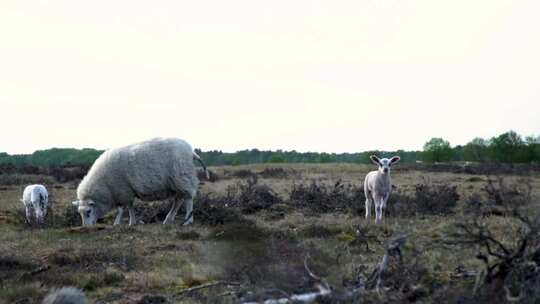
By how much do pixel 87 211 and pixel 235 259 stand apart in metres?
7.64

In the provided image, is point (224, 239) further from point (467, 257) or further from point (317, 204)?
point (317, 204)

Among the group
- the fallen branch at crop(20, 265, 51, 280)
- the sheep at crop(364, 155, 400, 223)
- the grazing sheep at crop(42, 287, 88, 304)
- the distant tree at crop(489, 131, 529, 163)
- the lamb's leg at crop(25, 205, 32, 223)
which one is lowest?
the fallen branch at crop(20, 265, 51, 280)

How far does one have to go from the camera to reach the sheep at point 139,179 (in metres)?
15.7

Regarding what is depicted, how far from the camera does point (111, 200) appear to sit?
632 inches

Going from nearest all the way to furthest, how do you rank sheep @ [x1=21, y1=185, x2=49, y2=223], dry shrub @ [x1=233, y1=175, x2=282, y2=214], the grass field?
1. the grass field
2. sheep @ [x1=21, y1=185, x2=49, y2=223]
3. dry shrub @ [x1=233, y1=175, x2=282, y2=214]

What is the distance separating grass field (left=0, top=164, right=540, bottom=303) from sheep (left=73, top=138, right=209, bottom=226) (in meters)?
0.74

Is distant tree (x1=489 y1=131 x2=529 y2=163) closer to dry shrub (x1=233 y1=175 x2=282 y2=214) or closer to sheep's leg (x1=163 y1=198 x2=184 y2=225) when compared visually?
dry shrub (x1=233 y1=175 x2=282 y2=214)

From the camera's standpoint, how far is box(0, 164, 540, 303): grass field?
267 inches

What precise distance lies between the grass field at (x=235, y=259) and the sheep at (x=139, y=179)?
74 centimetres

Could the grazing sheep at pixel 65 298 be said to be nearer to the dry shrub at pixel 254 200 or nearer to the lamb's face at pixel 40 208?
the lamb's face at pixel 40 208

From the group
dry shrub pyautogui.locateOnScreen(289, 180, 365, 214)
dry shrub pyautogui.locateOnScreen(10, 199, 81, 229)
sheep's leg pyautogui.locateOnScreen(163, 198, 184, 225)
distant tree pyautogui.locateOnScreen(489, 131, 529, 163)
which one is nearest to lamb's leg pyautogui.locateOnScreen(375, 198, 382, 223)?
dry shrub pyautogui.locateOnScreen(289, 180, 365, 214)

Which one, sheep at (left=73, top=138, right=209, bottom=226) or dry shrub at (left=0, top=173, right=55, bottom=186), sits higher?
sheep at (left=73, top=138, right=209, bottom=226)

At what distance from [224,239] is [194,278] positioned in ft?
11.8

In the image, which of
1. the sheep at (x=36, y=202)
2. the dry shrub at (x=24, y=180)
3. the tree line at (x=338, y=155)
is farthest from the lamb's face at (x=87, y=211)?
the tree line at (x=338, y=155)
